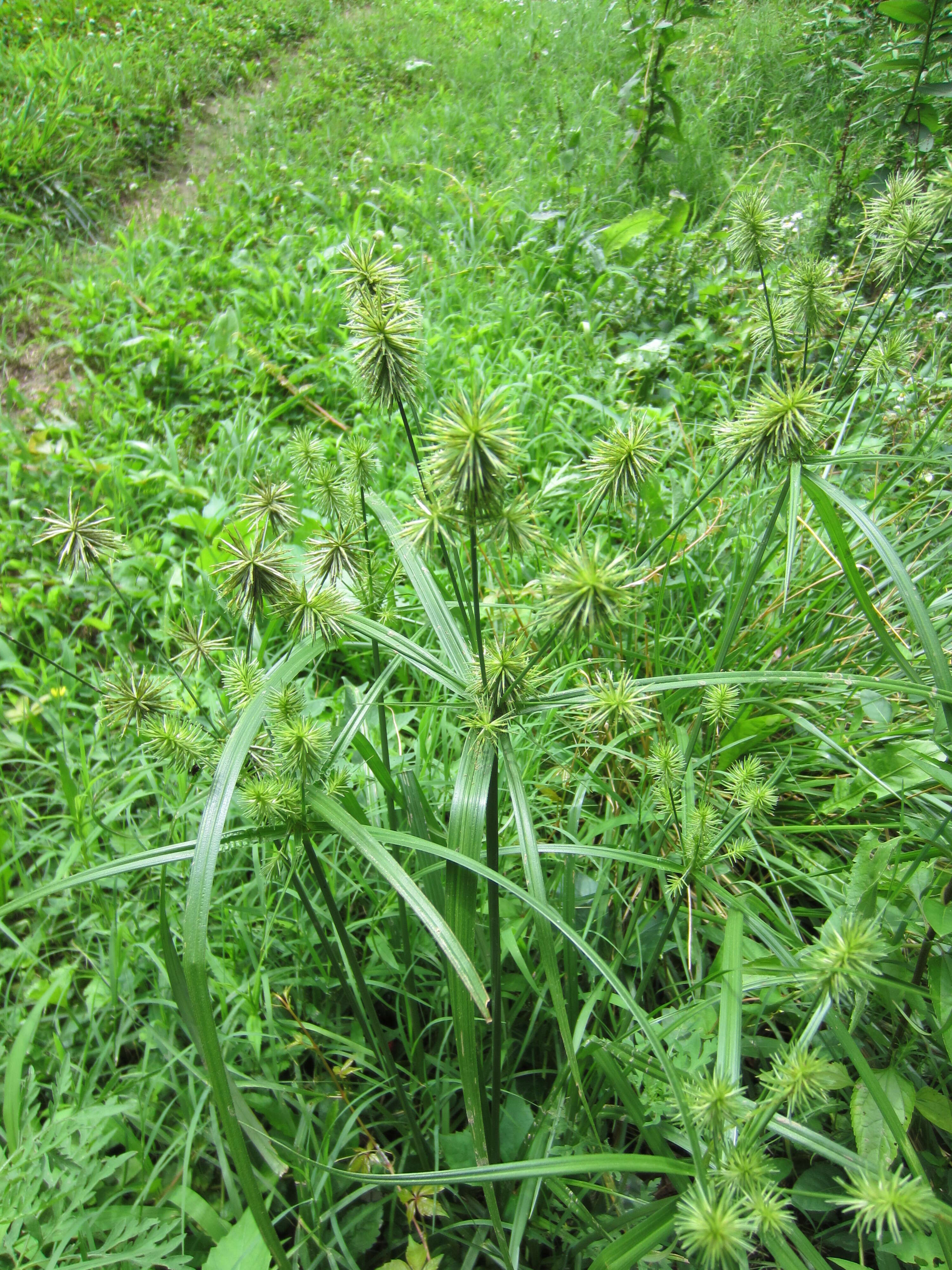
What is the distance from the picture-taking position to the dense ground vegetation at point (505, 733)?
0.82 m

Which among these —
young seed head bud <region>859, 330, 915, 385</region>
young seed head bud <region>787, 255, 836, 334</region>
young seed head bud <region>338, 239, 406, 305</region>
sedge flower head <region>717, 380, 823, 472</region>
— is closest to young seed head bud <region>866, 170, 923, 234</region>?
young seed head bud <region>787, 255, 836, 334</region>

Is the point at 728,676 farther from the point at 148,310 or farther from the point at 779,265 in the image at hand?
the point at 148,310

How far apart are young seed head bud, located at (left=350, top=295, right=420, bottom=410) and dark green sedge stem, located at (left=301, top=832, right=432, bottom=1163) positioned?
51 centimetres

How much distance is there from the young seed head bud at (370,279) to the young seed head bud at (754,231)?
559mm

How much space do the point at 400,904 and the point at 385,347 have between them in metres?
0.88

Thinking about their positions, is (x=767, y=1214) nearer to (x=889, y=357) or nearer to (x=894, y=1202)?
(x=894, y=1202)

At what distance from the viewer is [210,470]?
2.84 meters

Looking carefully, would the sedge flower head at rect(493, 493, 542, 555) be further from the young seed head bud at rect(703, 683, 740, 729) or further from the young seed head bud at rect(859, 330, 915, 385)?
the young seed head bud at rect(859, 330, 915, 385)

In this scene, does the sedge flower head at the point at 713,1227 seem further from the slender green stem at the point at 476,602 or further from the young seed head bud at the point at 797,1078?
the slender green stem at the point at 476,602

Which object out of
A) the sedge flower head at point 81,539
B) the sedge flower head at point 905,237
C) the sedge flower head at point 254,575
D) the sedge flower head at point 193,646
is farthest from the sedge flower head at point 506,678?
the sedge flower head at point 905,237

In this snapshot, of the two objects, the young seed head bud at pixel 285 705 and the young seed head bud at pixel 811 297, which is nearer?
the young seed head bud at pixel 285 705

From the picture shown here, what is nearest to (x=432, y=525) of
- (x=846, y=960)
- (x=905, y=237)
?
(x=846, y=960)

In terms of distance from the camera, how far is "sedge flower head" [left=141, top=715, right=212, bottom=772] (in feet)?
2.99

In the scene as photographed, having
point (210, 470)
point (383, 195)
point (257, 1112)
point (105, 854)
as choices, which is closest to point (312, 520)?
point (210, 470)
